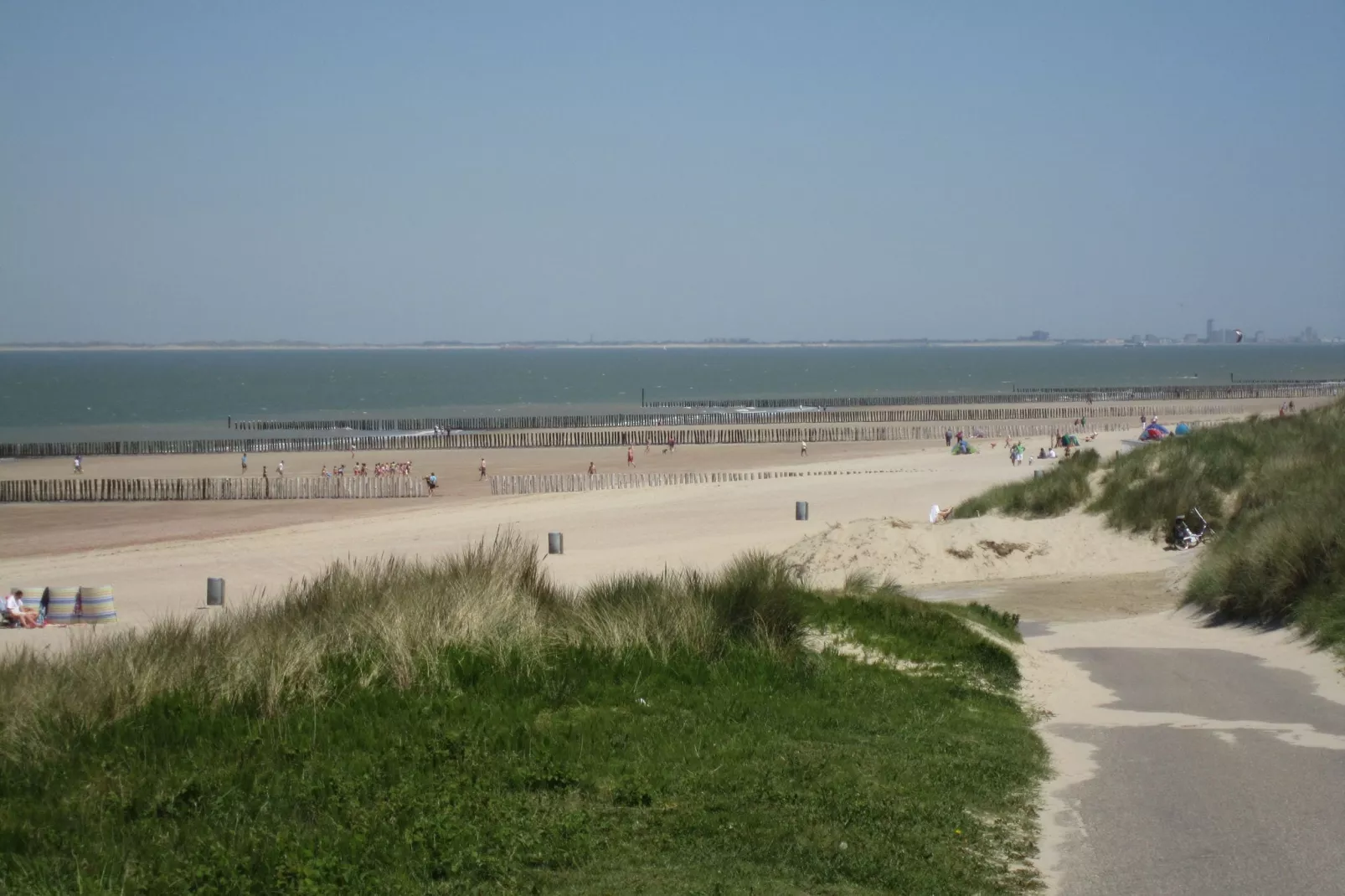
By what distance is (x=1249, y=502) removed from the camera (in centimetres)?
2016

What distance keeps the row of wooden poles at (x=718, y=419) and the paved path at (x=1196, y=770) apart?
65.1 metres

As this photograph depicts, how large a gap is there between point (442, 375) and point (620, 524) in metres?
152

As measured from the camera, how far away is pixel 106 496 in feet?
146

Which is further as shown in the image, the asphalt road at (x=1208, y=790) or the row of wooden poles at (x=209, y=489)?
the row of wooden poles at (x=209, y=489)

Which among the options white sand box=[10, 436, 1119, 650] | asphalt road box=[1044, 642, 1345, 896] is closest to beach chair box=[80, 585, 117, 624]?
white sand box=[10, 436, 1119, 650]

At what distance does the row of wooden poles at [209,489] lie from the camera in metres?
43.4

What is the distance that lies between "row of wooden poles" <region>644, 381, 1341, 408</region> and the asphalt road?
8543cm

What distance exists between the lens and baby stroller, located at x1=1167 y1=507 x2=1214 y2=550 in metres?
20.1

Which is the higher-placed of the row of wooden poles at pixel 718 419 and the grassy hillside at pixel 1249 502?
the grassy hillside at pixel 1249 502

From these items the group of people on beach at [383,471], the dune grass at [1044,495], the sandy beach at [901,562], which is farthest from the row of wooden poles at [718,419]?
the dune grass at [1044,495]

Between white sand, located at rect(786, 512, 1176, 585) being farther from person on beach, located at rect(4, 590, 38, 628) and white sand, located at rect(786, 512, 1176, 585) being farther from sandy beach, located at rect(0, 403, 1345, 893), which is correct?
person on beach, located at rect(4, 590, 38, 628)

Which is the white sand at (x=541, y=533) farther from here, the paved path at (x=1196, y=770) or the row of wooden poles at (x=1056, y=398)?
the row of wooden poles at (x=1056, y=398)

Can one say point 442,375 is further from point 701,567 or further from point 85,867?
point 85,867

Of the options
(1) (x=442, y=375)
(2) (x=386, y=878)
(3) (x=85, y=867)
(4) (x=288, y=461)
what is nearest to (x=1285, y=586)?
(2) (x=386, y=878)
